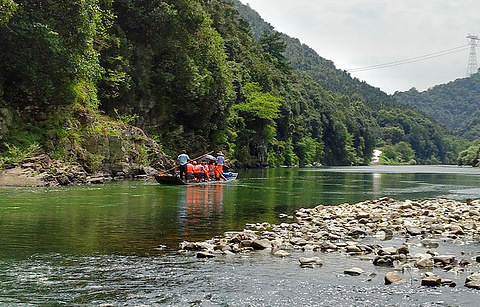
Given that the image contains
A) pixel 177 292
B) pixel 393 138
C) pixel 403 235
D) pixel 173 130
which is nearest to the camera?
pixel 177 292

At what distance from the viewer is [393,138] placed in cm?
18162

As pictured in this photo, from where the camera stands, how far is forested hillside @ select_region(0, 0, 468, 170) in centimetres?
2958

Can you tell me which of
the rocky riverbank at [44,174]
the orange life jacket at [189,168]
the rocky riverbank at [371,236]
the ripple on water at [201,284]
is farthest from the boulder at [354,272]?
the orange life jacket at [189,168]

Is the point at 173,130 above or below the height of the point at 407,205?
above

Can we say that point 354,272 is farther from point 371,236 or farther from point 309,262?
point 371,236

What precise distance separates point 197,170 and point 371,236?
21.5 meters

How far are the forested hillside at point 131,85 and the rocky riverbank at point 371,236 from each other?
18941mm

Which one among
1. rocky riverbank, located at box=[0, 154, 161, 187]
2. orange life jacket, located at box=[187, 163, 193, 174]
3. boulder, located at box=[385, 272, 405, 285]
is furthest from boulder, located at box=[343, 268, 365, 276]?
orange life jacket, located at box=[187, 163, 193, 174]

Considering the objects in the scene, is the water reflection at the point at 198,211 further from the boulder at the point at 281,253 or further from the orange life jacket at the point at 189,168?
the orange life jacket at the point at 189,168

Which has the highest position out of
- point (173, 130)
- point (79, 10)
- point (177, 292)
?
point (79, 10)

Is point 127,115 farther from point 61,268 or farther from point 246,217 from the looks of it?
point 61,268

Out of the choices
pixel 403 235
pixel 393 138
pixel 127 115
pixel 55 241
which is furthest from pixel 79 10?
pixel 393 138

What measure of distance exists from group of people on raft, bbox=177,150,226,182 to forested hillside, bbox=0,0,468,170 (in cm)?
602

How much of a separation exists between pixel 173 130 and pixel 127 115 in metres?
7.41
